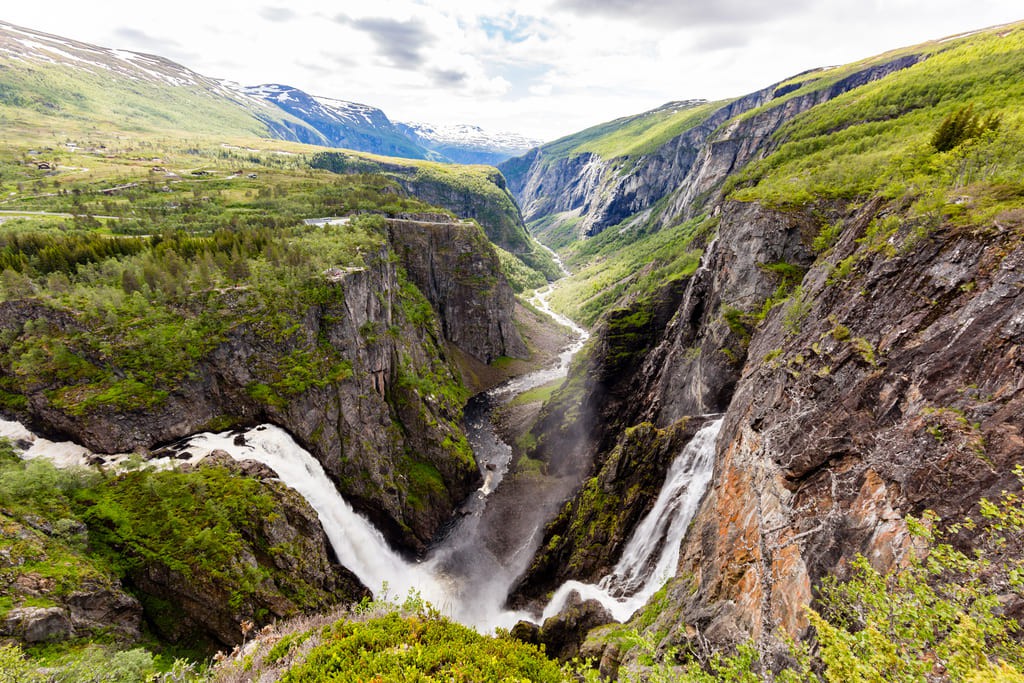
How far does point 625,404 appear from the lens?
2518 inches

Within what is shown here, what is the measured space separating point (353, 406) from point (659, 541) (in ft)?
125

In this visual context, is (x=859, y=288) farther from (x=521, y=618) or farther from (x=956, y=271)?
(x=521, y=618)

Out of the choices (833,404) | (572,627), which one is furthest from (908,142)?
(572,627)

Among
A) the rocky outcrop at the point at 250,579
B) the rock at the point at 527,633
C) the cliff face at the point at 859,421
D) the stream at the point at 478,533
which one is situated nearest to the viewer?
the cliff face at the point at 859,421

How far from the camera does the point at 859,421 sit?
18.9 metres

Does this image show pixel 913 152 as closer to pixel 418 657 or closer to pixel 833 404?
pixel 833 404

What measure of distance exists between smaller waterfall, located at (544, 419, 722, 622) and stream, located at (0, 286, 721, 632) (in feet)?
0.30

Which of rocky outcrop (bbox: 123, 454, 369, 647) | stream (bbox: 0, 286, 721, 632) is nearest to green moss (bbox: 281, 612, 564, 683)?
stream (bbox: 0, 286, 721, 632)

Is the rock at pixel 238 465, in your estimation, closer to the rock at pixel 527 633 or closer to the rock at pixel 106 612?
the rock at pixel 106 612

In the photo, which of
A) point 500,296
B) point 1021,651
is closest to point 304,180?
point 500,296

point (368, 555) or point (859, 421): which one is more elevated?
point (859, 421)

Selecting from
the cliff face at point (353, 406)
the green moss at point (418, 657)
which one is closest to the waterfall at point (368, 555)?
the cliff face at point (353, 406)

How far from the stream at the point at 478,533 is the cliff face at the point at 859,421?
132 inches

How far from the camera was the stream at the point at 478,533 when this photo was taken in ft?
105
